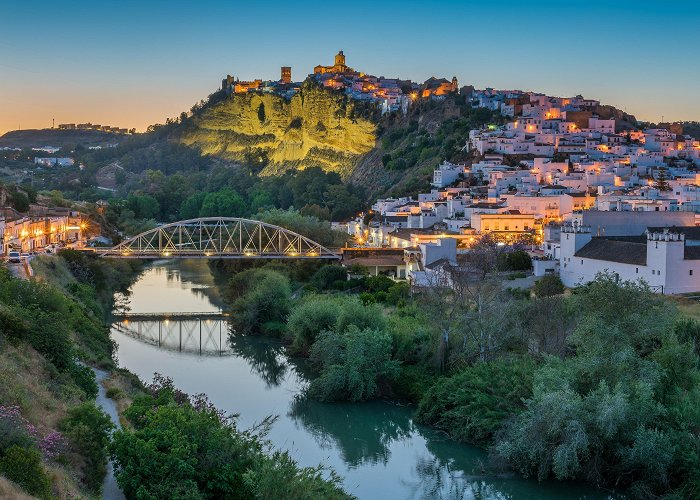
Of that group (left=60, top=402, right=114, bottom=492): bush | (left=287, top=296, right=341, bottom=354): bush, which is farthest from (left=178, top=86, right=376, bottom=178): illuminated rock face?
(left=60, top=402, right=114, bottom=492): bush

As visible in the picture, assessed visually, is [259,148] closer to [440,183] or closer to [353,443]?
[440,183]

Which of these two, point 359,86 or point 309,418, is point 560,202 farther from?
point 359,86

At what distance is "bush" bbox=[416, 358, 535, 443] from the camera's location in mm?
17078

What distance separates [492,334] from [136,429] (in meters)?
9.53

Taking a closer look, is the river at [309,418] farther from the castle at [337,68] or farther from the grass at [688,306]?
the castle at [337,68]

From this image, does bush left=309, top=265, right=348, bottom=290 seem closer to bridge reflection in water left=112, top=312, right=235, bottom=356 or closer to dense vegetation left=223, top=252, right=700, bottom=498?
bridge reflection in water left=112, top=312, right=235, bottom=356

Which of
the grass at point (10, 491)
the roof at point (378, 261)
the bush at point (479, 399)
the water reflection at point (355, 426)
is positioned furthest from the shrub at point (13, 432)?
the roof at point (378, 261)

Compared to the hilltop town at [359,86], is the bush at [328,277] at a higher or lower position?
lower

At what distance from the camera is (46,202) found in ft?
183

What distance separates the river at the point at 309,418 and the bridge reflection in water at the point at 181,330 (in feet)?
0.11

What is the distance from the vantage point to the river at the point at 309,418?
15.8 m

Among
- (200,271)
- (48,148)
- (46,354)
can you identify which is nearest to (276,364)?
(46,354)

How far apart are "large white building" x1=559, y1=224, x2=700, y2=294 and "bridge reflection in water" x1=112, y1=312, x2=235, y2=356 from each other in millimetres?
11620

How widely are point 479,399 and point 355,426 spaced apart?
11.2 feet
